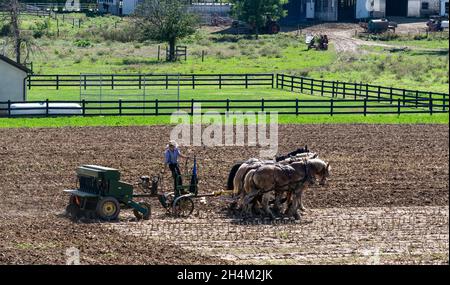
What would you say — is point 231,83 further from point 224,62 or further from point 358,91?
point 224,62

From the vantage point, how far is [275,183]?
819 inches

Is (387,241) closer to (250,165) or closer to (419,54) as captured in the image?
(250,165)

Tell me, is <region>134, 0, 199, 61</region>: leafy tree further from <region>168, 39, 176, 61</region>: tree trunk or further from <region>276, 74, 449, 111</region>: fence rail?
<region>276, 74, 449, 111</region>: fence rail

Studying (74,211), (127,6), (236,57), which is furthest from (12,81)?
(127,6)

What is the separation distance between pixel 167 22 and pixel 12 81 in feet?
101

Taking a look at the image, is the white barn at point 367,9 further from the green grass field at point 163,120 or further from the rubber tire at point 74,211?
the rubber tire at point 74,211

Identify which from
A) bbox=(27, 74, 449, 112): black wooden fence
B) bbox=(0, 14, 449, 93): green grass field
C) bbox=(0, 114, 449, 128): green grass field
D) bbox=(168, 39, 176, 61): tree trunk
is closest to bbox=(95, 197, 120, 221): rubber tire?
bbox=(0, 114, 449, 128): green grass field

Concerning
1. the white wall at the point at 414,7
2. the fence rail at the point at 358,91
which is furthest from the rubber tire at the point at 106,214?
the white wall at the point at 414,7

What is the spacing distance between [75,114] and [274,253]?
25094mm

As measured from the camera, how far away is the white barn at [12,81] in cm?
4428

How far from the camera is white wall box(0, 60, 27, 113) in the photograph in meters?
44.3

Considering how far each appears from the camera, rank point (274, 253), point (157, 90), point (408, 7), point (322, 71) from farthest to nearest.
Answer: point (408, 7), point (322, 71), point (157, 90), point (274, 253)

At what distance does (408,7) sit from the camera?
101m

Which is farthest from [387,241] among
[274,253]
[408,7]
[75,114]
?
[408,7]
